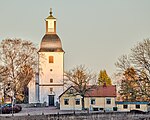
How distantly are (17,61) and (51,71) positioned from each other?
38.5 ft

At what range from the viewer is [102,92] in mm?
59375

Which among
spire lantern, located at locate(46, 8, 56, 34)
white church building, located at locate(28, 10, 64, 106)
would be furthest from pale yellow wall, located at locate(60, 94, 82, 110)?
spire lantern, located at locate(46, 8, 56, 34)

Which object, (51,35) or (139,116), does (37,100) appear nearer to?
(51,35)

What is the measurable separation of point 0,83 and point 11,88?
1.49m

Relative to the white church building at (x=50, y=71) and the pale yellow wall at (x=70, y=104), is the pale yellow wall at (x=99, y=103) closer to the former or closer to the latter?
the pale yellow wall at (x=70, y=104)

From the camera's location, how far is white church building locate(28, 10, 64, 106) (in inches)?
2594

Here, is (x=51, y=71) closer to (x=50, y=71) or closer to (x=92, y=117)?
(x=50, y=71)

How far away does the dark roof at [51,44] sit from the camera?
6575cm

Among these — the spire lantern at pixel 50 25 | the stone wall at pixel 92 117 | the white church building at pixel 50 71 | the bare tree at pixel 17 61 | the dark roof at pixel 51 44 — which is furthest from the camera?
the spire lantern at pixel 50 25

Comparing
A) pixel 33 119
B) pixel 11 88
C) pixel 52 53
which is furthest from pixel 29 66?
pixel 33 119

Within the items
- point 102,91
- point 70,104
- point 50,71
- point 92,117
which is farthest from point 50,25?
point 92,117

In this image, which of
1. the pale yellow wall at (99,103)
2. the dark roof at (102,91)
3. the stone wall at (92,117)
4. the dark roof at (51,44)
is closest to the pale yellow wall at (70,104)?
the pale yellow wall at (99,103)

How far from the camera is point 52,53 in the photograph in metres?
66.1

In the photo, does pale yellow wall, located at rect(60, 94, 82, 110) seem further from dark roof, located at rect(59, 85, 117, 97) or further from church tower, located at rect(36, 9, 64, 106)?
church tower, located at rect(36, 9, 64, 106)
